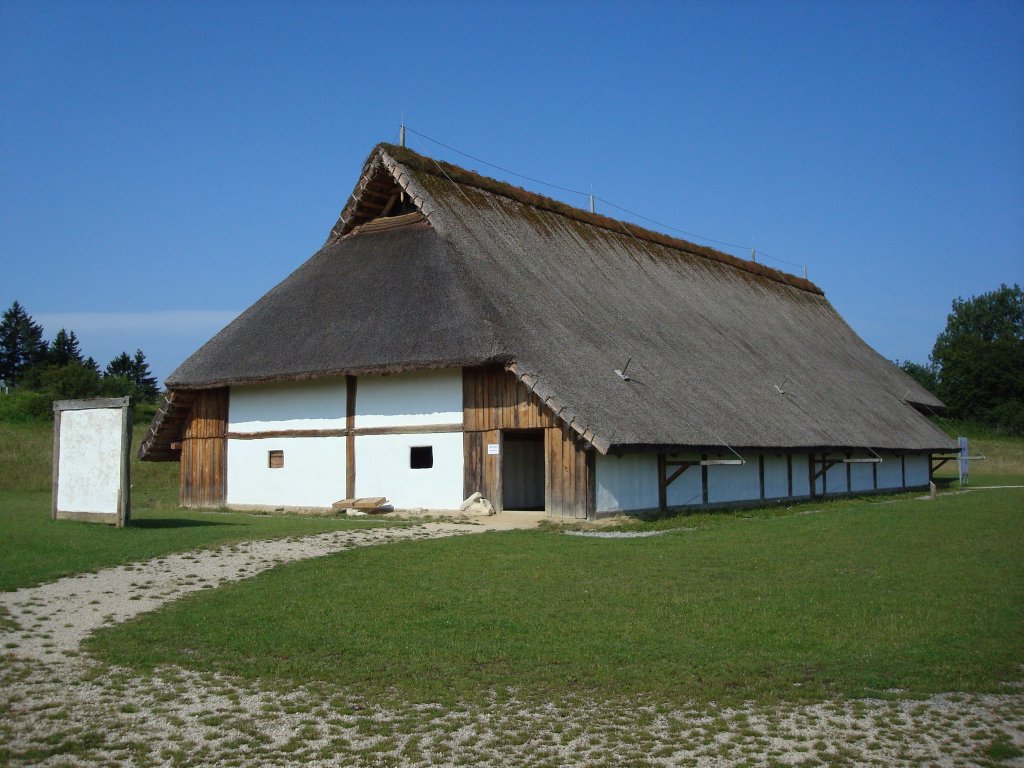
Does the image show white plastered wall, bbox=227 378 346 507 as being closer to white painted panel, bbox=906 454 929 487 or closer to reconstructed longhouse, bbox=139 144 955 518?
reconstructed longhouse, bbox=139 144 955 518

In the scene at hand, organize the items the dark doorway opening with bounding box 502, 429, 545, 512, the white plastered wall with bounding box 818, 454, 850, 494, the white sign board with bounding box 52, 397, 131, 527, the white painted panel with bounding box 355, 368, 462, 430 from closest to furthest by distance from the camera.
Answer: the white sign board with bounding box 52, 397, 131, 527, the white painted panel with bounding box 355, 368, 462, 430, the dark doorway opening with bounding box 502, 429, 545, 512, the white plastered wall with bounding box 818, 454, 850, 494

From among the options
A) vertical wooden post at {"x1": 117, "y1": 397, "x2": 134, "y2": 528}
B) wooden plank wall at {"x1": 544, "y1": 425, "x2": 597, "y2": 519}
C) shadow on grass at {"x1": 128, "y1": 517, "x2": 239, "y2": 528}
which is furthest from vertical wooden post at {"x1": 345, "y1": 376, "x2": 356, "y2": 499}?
vertical wooden post at {"x1": 117, "y1": 397, "x2": 134, "y2": 528}

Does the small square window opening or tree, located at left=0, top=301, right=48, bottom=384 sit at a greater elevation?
tree, located at left=0, top=301, right=48, bottom=384

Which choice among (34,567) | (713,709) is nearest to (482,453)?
(34,567)

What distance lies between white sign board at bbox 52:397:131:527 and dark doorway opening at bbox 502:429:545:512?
1118 centimetres

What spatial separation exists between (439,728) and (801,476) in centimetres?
2455

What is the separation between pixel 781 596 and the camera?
12.1 m

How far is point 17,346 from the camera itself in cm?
8938

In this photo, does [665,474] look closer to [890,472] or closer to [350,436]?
[350,436]

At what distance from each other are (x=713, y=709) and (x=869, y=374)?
3680 cm

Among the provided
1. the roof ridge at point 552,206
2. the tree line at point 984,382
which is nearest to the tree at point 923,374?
the tree line at point 984,382

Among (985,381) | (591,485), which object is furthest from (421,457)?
(985,381)

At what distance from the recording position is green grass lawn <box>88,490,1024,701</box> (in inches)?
339

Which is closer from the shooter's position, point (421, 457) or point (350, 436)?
point (421, 457)
